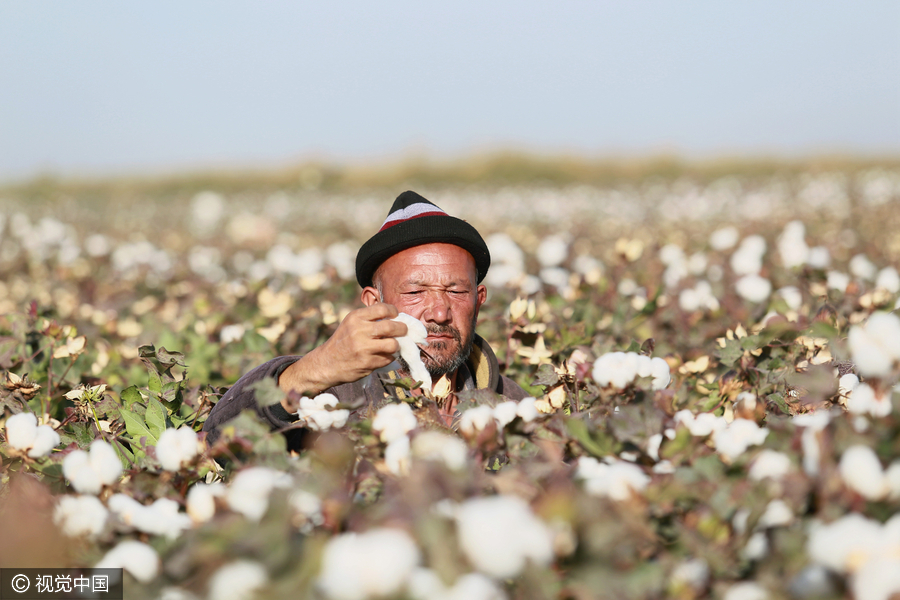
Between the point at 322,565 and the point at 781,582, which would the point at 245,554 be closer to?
the point at 322,565

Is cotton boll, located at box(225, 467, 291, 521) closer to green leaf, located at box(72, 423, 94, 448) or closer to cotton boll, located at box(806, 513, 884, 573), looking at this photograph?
cotton boll, located at box(806, 513, 884, 573)

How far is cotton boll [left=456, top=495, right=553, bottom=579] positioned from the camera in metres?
0.73

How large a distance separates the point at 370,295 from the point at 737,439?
136cm

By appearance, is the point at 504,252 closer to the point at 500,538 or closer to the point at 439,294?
the point at 439,294

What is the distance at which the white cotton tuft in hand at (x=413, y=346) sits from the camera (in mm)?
1497

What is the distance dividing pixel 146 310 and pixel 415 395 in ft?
8.58

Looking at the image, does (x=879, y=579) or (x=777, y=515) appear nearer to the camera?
(x=879, y=579)

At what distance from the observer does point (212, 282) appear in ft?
15.1

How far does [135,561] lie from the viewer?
0.92 meters

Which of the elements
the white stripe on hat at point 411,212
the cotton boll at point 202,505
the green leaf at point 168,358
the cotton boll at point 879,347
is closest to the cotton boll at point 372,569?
Answer: the cotton boll at point 202,505

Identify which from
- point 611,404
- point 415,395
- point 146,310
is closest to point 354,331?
point 415,395

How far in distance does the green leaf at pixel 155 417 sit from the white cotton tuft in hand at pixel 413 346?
0.55 metres

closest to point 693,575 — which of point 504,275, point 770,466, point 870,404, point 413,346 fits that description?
point 770,466

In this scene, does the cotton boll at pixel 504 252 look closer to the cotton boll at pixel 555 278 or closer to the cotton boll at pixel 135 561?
the cotton boll at pixel 555 278
